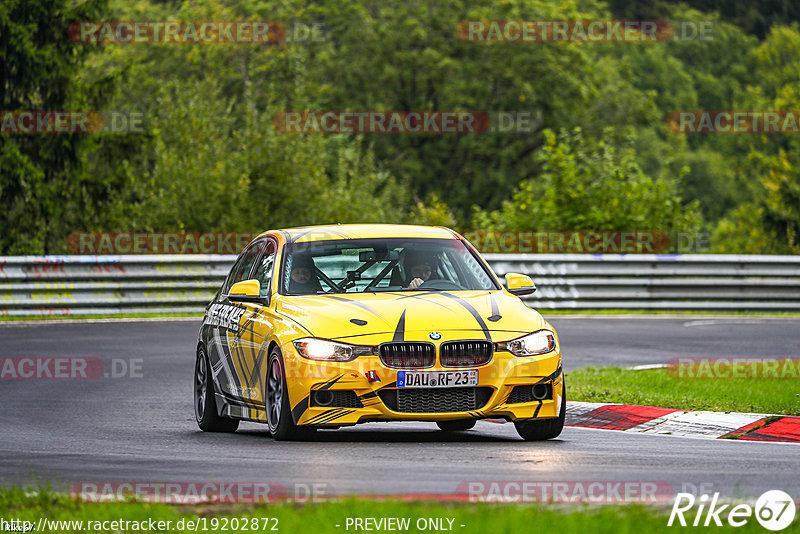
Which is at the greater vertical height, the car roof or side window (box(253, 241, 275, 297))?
the car roof

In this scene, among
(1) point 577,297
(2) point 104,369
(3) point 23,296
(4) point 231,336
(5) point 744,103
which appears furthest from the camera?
(5) point 744,103

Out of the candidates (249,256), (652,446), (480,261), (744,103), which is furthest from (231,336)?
(744,103)

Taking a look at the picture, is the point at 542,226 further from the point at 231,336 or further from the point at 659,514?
the point at 659,514

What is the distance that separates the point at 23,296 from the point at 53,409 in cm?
1184

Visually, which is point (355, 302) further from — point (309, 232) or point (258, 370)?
point (309, 232)

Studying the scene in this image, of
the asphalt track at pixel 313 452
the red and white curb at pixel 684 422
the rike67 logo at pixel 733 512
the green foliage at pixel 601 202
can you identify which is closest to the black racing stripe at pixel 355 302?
the asphalt track at pixel 313 452

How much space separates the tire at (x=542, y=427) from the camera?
10.5 metres

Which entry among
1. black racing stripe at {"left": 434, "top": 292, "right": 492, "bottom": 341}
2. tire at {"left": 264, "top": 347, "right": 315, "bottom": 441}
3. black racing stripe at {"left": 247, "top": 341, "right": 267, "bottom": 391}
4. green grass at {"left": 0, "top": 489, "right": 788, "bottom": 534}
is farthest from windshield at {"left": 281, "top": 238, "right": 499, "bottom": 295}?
green grass at {"left": 0, "top": 489, "right": 788, "bottom": 534}

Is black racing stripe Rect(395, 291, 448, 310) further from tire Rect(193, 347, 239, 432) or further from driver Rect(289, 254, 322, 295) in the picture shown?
tire Rect(193, 347, 239, 432)

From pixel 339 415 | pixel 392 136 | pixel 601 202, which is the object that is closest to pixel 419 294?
pixel 339 415

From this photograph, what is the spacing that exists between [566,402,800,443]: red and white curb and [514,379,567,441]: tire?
138cm

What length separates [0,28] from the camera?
31750 mm

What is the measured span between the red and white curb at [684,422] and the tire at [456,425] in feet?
3.78

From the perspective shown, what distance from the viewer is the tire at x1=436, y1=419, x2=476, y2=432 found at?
33.9 feet
